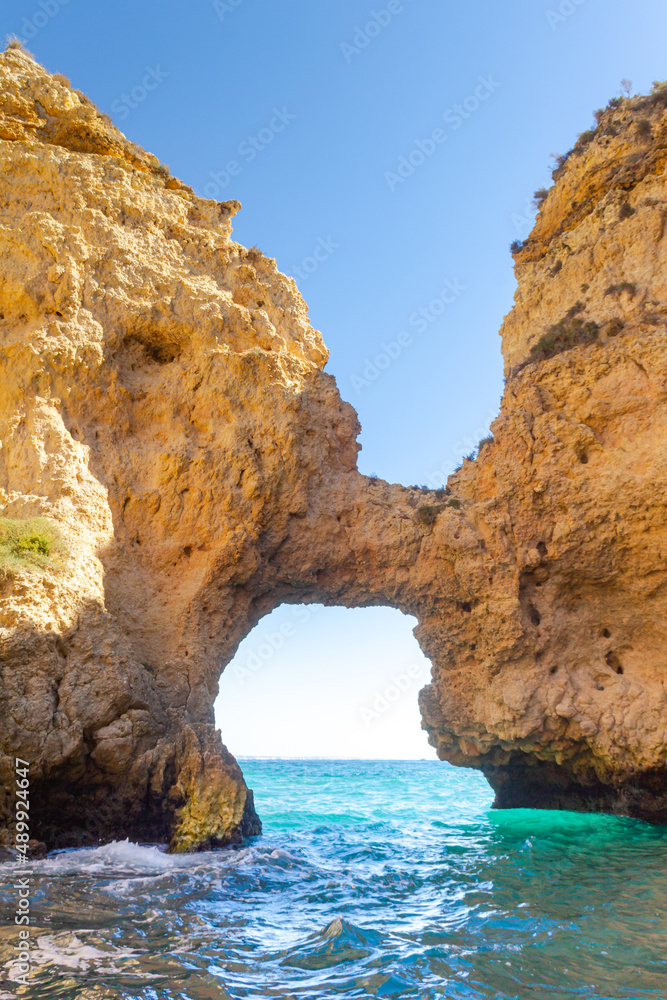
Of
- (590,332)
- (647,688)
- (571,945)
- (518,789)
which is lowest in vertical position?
(518,789)

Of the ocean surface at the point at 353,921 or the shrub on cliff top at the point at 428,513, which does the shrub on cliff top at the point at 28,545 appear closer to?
the ocean surface at the point at 353,921

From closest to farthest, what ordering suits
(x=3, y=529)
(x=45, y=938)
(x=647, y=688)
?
(x=45, y=938)
(x=3, y=529)
(x=647, y=688)

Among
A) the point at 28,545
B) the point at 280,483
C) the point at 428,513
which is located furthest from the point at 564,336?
the point at 28,545

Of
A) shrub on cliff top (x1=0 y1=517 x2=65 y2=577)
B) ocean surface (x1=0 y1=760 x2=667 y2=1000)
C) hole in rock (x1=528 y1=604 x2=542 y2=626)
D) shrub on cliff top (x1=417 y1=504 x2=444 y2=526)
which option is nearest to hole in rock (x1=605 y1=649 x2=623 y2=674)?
hole in rock (x1=528 y1=604 x2=542 y2=626)

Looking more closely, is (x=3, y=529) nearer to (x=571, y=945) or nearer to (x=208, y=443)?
(x=208, y=443)

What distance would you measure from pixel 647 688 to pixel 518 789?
4.77 m

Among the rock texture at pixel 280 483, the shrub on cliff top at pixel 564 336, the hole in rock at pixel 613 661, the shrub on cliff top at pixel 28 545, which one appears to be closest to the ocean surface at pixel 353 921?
the rock texture at pixel 280 483

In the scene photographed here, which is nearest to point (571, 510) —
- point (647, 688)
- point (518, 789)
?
point (647, 688)

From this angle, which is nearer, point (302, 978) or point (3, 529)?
point (302, 978)

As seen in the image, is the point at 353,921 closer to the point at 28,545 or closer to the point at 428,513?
the point at 28,545

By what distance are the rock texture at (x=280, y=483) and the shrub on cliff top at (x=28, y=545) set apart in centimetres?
28

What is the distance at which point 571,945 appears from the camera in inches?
188

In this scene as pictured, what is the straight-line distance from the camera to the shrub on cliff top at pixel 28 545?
8.27 meters

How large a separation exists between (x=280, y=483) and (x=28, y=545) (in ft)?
16.7
